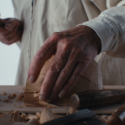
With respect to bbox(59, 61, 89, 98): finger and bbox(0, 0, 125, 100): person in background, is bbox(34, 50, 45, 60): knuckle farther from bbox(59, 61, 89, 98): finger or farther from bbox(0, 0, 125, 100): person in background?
bbox(59, 61, 89, 98): finger

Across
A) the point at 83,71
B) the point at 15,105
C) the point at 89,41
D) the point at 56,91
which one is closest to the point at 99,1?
the point at 89,41

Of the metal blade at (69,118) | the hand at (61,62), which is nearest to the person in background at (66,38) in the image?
the hand at (61,62)

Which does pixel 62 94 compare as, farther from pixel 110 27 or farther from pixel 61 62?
pixel 110 27

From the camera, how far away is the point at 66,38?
0.70 meters

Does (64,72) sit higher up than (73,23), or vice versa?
(73,23)

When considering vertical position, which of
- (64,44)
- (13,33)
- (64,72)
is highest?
(13,33)

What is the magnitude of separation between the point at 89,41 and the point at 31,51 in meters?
0.70

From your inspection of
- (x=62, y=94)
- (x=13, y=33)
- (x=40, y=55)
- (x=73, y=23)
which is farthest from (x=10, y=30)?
(x=62, y=94)

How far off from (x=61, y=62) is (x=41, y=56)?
0.09m

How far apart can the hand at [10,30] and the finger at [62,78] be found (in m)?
0.97

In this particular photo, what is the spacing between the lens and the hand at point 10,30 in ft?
4.80

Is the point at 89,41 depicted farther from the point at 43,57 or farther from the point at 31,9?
the point at 31,9

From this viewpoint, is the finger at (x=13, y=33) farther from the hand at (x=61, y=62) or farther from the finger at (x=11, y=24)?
the hand at (x=61, y=62)

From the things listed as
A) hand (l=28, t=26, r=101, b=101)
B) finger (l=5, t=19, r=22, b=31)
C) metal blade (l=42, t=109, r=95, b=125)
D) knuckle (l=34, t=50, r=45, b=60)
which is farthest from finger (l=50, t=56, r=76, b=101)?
finger (l=5, t=19, r=22, b=31)
